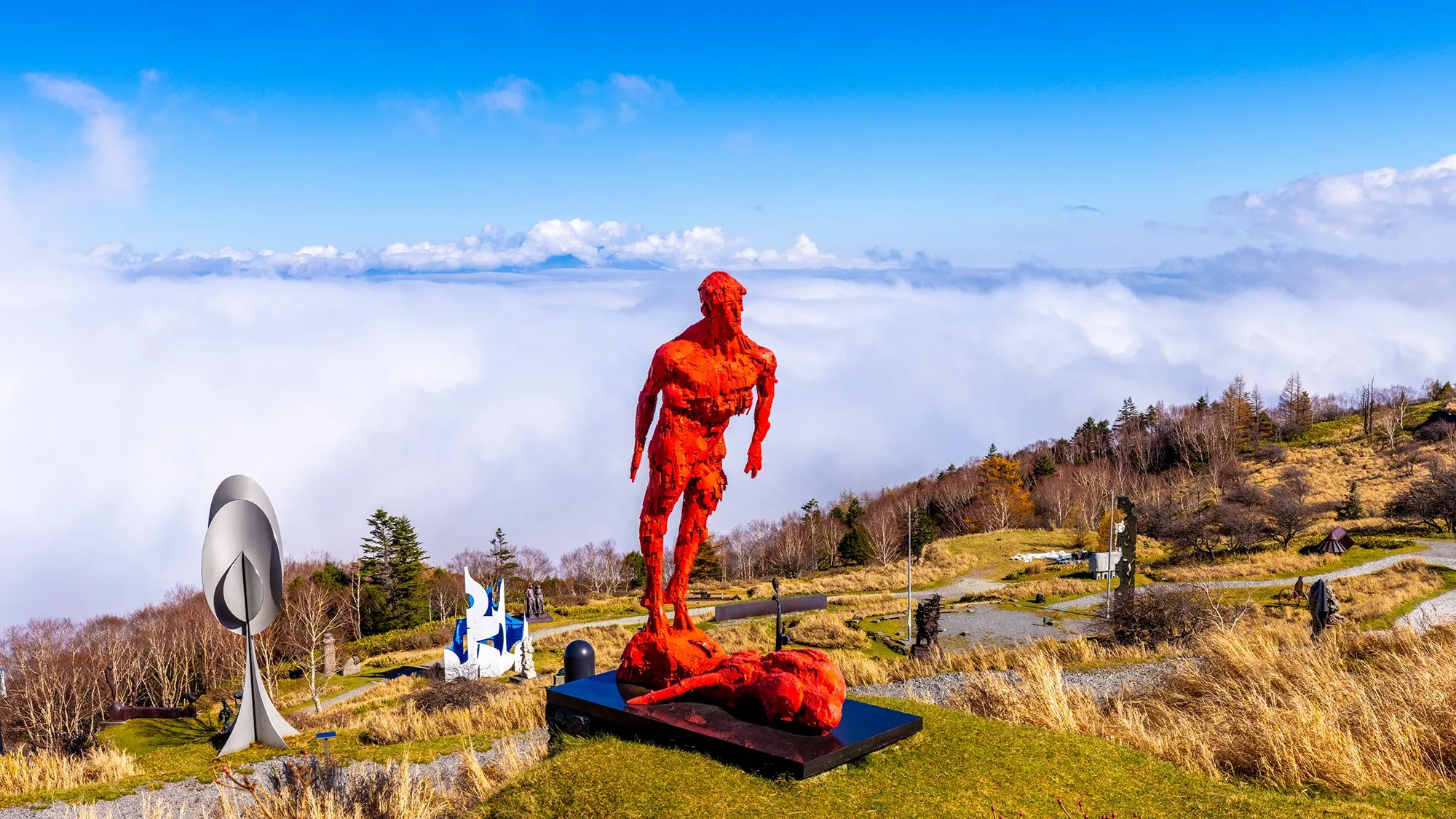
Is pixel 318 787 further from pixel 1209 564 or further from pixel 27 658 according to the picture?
pixel 1209 564

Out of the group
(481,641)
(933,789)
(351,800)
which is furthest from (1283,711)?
(481,641)

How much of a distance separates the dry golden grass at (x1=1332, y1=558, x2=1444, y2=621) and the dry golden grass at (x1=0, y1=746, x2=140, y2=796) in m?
20.8

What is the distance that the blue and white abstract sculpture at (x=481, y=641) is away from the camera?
21.1m

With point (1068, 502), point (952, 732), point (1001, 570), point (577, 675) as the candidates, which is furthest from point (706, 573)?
point (952, 732)

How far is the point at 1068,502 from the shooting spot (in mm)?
53406

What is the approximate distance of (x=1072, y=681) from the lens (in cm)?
1308

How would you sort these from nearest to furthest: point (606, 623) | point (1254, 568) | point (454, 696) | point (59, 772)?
point (59, 772)
point (454, 696)
point (1254, 568)
point (606, 623)

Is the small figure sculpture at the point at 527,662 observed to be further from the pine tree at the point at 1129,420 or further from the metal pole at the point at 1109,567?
the pine tree at the point at 1129,420

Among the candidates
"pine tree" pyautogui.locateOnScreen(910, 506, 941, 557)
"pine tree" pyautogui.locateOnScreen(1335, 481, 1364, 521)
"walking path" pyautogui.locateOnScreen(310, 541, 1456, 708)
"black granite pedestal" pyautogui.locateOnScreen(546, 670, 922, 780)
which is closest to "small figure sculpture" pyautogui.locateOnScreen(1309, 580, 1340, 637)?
"walking path" pyautogui.locateOnScreen(310, 541, 1456, 708)

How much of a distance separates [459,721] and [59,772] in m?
4.95

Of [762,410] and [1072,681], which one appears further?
[1072,681]

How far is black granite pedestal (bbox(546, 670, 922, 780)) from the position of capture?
7230 mm

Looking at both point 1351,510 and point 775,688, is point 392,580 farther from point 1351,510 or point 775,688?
point 1351,510

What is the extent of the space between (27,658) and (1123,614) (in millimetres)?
26771
